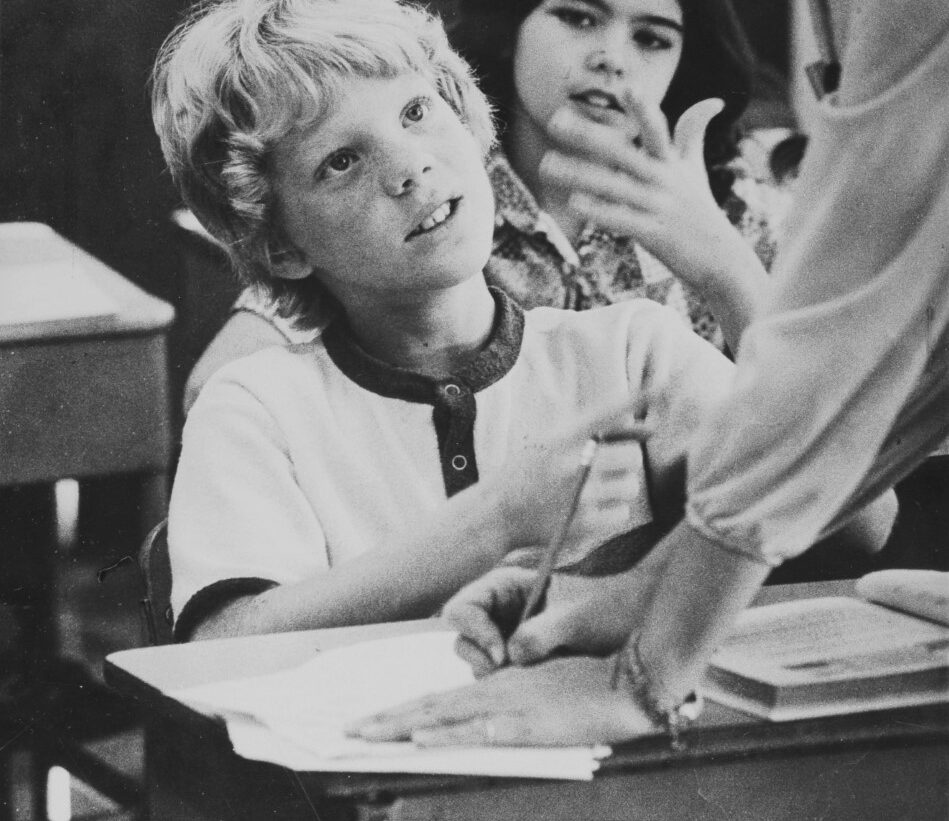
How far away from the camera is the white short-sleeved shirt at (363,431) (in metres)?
1.46

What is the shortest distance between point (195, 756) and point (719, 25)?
1.02 metres

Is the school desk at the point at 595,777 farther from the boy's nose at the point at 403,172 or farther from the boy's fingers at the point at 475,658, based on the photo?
the boy's nose at the point at 403,172

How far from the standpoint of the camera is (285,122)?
1.42m

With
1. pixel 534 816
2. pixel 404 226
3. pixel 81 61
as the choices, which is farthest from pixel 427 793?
pixel 81 61

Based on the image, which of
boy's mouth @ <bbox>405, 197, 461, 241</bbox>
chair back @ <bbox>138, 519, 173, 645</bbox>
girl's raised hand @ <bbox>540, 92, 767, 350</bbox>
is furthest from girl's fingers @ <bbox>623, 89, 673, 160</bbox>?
chair back @ <bbox>138, 519, 173, 645</bbox>

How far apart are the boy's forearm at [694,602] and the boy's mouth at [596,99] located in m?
0.49

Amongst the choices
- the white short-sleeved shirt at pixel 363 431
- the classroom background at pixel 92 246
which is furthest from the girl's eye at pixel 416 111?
the white short-sleeved shirt at pixel 363 431

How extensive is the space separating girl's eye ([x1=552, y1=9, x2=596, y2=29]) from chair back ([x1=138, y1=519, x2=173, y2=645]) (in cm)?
73

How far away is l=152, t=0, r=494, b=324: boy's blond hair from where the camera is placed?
142cm

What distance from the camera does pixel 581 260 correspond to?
155cm

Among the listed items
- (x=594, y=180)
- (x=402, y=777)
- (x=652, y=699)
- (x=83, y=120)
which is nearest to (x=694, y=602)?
(x=652, y=699)

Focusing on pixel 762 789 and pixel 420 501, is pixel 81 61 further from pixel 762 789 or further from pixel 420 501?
pixel 762 789

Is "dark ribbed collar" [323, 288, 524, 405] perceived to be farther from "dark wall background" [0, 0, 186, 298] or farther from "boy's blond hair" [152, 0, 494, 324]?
"dark wall background" [0, 0, 186, 298]

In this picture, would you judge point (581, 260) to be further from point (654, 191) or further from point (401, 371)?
point (401, 371)
